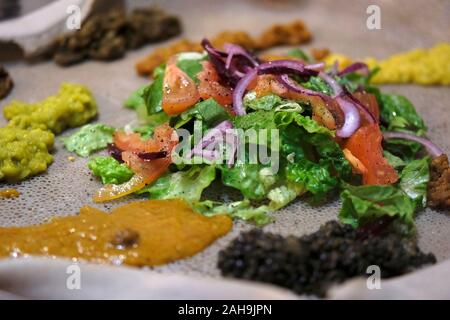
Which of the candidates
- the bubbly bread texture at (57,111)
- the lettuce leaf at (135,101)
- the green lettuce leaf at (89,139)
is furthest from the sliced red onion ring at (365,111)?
the bubbly bread texture at (57,111)

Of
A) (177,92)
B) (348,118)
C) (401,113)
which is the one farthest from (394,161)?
(177,92)

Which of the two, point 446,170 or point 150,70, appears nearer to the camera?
point 446,170

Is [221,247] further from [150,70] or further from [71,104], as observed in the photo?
[150,70]

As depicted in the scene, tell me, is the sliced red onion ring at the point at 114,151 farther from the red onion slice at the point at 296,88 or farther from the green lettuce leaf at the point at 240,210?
the red onion slice at the point at 296,88

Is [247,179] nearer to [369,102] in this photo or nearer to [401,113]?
[369,102]

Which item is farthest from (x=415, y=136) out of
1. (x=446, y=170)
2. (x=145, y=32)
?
(x=145, y=32)

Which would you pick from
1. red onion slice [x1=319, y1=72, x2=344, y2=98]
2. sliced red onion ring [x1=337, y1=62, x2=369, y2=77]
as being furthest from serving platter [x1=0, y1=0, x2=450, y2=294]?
red onion slice [x1=319, y1=72, x2=344, y2=98]
